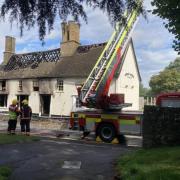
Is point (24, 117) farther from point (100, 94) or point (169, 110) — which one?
point (169, 110)

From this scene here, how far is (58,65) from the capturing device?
4134 centimetres

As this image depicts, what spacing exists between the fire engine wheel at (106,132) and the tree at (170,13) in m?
8.97

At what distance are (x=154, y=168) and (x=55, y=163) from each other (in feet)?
10.5

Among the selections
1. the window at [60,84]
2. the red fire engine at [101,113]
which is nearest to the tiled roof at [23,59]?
the window at [60,84]

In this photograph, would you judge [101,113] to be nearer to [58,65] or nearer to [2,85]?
[58,65]

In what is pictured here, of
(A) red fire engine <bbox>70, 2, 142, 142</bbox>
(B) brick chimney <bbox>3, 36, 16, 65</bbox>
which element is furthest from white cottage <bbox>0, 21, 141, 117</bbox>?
(A) red fire engine <bbox>70, 2, 142, 142</bbox>

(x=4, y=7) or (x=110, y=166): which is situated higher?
(x=4, y=7)

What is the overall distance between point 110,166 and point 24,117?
11503mm

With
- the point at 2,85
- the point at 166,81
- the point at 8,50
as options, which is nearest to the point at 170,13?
the point at 2,85

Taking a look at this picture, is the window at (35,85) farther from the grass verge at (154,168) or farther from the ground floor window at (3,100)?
the grass verge at (154,168)

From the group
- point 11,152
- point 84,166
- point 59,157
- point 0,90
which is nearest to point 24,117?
point 11,152

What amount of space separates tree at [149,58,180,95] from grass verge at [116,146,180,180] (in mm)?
62292

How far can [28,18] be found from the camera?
21.1 feet

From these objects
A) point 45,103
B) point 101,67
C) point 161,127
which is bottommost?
point 161,127
